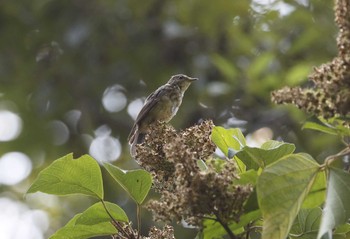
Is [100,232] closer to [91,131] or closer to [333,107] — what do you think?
[333,107]

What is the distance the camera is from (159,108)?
3.00 metres

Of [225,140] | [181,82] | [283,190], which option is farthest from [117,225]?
[181,82]

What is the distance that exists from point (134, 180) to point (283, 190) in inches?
15.2

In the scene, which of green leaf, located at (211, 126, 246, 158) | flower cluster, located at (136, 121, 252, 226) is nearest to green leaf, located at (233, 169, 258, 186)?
flower cluster, located at (136, 121, 252, 226)

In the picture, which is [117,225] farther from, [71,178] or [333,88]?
[333,88]

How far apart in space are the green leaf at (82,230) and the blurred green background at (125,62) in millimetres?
3422

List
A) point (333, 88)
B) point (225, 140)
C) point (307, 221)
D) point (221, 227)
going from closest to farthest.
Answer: point (333, 88) → point (221, 227) → point (307, 221) → point (225, 140)

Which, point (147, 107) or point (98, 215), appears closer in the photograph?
point (98, 215)

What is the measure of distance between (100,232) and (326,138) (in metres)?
3.08

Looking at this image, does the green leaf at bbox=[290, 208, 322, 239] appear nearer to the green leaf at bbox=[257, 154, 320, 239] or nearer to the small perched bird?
the green leaf at bbox=[257, 154, 320, 239]

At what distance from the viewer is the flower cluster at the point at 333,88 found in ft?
4.42

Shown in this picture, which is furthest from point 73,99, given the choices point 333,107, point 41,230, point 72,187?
point 333,107

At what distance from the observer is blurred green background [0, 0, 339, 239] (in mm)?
5375

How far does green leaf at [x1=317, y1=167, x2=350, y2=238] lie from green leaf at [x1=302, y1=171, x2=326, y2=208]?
2.5 inches
